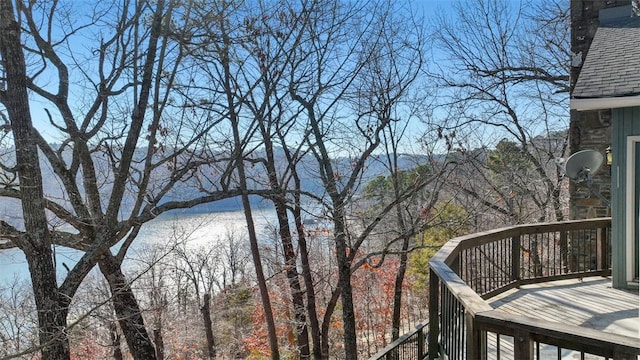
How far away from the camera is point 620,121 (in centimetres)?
504

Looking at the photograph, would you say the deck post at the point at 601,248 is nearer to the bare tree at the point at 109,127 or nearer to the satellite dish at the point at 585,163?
the satellite dish at the point at 585,163

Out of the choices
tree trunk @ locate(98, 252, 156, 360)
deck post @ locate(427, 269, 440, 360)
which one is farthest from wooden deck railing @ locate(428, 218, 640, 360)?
tree trunk @ locate(98, 252, 156, 360)

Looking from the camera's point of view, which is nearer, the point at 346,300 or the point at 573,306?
the point at 573,306

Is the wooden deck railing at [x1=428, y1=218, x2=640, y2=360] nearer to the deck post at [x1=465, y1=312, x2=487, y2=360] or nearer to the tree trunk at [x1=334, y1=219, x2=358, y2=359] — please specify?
the deck post at [x1=465, y1=312, x2=487, y2=360]

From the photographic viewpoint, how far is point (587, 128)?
340 inches

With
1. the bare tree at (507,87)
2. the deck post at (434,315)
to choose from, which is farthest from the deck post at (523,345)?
the bare tree at (507,87)

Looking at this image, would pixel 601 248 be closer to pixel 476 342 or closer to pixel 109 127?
pixel 476 342

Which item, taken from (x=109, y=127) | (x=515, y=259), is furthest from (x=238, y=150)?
(x=515, y=259)

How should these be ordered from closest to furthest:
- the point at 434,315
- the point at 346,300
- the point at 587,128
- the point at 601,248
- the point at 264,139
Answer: the point at 434,315, the point at 601,248, the point at 587,128, the point at 264,139, the point at 346,300

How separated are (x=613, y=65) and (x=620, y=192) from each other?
1938 millimetres

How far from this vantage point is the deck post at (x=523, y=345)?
7.09 ft

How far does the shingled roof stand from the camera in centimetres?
498

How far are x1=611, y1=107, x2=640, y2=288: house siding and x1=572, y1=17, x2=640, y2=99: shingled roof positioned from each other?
1.10 feet

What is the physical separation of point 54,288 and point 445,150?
37.6ft
